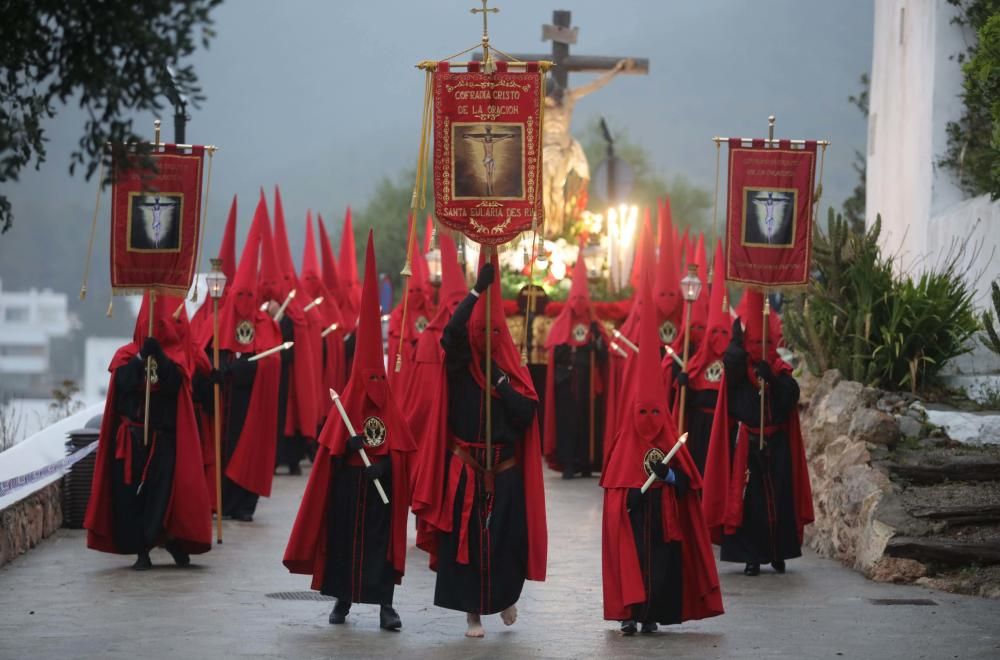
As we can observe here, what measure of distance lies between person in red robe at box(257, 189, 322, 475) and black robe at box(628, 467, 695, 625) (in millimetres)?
8170

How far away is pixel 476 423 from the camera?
9.80 metres

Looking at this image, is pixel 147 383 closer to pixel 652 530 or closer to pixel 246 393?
pixel 246 393

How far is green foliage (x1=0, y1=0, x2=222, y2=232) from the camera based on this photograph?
20.2 ft

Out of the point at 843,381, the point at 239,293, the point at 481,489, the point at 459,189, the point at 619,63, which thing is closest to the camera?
the point at 481,489

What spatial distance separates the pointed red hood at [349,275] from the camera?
22.0 meters

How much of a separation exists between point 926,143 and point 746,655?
38.4 feet

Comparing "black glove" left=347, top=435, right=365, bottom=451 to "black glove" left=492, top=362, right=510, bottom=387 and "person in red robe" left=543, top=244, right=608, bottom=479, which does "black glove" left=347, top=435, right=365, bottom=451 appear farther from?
"person in red robe" left=543, top=244, right=608, bottom=479

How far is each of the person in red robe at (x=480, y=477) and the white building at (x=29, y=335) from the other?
41.6m

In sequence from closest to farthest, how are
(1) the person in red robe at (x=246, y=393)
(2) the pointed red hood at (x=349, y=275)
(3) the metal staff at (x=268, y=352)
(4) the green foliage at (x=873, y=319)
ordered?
(4) the green foliage at (x=873, y=319) → (1) the person in red robe at (x=246, y=393) → (3) the metal staff at (x=268, y=352) → (2) the pointed red hood at (x=349, y=275)

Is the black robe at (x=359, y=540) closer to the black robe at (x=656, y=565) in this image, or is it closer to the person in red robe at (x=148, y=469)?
the black robe at (x=656, y=565)

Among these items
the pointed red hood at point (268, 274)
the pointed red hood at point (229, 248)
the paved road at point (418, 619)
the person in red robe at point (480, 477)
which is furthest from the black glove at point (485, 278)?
the pointed red hood at point (268, 274)

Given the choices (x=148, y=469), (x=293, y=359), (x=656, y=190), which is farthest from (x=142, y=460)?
(x=656, y=190)

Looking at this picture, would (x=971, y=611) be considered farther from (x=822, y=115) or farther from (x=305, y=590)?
(x=822, y=115)

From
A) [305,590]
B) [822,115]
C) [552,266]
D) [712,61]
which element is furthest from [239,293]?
[712,61]
